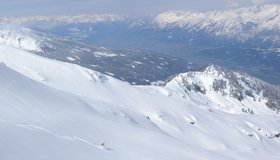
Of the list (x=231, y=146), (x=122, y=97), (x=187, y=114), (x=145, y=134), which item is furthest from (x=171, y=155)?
(x=122, y=97)

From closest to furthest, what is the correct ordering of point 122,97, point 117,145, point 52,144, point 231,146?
point 52,144, point 117,145, point 231,146, point 122,97

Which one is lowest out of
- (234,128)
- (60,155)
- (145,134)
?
(60,155)

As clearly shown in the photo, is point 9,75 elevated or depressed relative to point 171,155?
elevated

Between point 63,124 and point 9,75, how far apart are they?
14753 mm

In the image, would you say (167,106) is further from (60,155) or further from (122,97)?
(60,155)

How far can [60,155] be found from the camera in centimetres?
3025

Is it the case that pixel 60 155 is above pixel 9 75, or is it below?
below

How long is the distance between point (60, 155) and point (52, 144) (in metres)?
2.35

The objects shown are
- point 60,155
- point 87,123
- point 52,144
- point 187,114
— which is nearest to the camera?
point 60,155

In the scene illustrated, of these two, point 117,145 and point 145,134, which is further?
point 145,134

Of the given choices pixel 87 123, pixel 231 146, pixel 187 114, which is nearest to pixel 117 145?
pixel 87 123

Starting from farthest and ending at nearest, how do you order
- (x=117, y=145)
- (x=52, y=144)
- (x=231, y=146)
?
1. (x=231, y=146)
2. (x=117, y=145)
3. (x=52, y=144)

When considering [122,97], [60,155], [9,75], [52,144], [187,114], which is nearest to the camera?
[60,155]

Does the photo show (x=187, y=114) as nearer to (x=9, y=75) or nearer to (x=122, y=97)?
(x=122, y=97)
